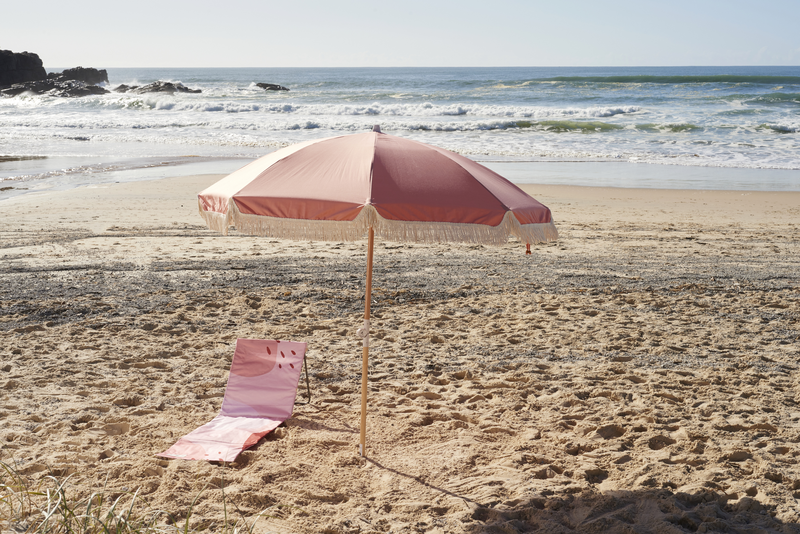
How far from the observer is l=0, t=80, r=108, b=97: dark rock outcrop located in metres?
48.8

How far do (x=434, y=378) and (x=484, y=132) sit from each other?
76.0 ft

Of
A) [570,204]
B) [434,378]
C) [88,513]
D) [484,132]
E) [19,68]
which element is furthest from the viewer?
[19,68]

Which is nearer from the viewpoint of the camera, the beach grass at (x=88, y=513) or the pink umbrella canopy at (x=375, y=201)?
the beach grass at (x=88, y=513)

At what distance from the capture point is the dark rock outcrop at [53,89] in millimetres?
48844

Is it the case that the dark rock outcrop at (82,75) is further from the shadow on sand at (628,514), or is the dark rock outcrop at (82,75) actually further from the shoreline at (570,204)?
the shadow on sand at (628,514)

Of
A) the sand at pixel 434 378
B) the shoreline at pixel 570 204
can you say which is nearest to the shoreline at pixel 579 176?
the shoreline at pixel 570 204

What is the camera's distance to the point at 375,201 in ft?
8.59

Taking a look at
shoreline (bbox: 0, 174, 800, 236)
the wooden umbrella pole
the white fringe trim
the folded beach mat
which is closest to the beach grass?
the folded beach mat

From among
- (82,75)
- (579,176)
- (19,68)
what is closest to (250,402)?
(579,176)

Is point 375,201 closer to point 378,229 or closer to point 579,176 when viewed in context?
point 378,229

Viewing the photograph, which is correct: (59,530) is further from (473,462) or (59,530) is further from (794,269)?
(794,269)

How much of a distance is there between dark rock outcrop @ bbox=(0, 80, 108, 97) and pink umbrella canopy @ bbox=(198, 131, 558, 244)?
5363 centimetres

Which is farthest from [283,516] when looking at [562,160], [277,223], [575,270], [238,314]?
[562,160]

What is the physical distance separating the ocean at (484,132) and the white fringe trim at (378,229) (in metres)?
12.1
